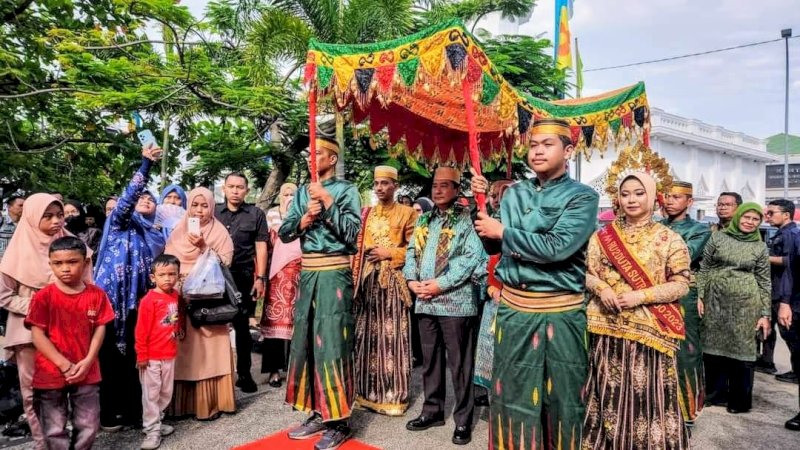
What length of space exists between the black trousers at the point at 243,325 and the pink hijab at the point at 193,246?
1.73 feet

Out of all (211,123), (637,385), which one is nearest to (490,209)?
(637,385)

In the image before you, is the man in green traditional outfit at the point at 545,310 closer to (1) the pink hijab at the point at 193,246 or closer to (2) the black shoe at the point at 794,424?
(1) the pink hijab at the point at 193,246

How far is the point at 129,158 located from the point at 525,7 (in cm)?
1031

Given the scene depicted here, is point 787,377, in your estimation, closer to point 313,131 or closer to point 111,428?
point 313,131

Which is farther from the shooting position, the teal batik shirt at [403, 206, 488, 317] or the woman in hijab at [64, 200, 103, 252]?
the woman in hijab at [64, 200, 103, 252]

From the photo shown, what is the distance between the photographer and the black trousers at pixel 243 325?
4.68m

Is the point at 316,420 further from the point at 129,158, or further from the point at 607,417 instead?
the point at 129,158

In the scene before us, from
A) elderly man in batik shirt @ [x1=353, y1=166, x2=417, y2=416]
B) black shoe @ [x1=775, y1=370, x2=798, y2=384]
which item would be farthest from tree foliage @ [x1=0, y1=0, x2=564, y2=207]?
black shoe @ [x1=775, y1=370, x2=798, y2=384]

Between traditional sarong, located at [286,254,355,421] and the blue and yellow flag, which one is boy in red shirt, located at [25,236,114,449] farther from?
the blue and yellow flag

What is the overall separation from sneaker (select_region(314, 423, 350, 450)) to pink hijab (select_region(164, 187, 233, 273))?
1578 millimetres

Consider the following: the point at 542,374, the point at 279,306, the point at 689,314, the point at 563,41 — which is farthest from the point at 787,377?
the point at 563,41

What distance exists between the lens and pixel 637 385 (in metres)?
3.00

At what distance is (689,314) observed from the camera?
406 cm

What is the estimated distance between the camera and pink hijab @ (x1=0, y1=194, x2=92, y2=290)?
323cm
